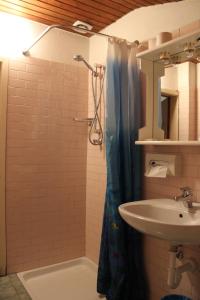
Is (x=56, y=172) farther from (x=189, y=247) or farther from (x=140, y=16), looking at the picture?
(x=140, y=16)

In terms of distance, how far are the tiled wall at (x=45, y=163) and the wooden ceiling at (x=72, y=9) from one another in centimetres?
40

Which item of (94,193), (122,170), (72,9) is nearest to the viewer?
(122,170)

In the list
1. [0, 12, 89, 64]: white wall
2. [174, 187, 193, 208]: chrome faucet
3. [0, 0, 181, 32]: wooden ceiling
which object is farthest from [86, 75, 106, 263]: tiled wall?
[174, 187, 193, 208]: chrome faucet

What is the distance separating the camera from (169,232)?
4.24 feet

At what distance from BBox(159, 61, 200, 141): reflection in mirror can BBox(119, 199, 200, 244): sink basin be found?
0.47m

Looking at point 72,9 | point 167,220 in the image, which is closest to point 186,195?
point 167,220

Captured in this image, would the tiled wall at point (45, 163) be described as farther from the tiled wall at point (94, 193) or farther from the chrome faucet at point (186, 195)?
the chrome faucet at point (186, 195)

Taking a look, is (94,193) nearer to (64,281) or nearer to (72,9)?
(64,281)

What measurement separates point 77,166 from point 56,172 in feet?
0.79

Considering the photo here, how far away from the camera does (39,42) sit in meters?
2.49

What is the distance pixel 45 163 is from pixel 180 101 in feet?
4.45

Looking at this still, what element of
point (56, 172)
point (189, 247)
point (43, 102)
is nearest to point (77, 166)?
point (56, 172)

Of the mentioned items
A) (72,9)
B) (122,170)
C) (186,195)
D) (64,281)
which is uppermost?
(72,9)

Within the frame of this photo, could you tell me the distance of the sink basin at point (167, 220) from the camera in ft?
4.19
